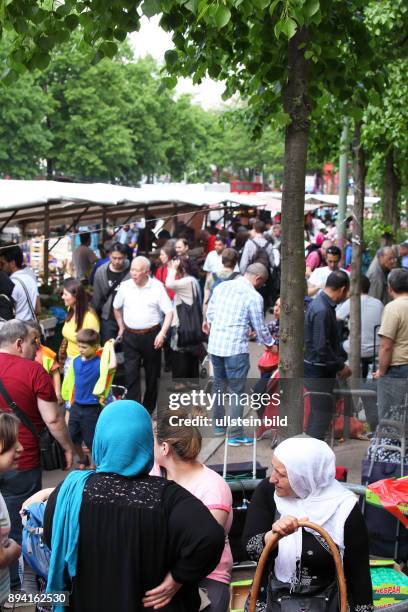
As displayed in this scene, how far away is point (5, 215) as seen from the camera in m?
14.5

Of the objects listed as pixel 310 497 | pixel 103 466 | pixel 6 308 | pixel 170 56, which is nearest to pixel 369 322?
pixel 6 308

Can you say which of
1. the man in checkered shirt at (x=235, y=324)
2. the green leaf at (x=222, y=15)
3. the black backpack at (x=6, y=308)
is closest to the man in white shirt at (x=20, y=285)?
the black backpack at (x=6, y=308)

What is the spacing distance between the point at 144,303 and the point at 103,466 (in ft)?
21.9

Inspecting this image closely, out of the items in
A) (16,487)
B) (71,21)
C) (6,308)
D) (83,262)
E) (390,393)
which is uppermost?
(71,21)

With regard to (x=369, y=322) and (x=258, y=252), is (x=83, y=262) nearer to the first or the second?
(x=258, y=252)

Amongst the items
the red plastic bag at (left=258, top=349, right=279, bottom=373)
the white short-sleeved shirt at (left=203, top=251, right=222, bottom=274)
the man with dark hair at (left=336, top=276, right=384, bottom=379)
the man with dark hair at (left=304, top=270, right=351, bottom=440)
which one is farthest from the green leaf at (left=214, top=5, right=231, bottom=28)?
the white short-sleeved shirt at (left=203, top=251, right=222, bottom=274)

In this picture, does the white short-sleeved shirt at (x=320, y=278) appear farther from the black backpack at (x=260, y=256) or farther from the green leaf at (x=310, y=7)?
the green leaf at (x=310, y=7)

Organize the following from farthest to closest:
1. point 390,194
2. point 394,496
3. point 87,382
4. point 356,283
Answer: point 390,194 < point 356,283 < point 87,382 < point 394,496

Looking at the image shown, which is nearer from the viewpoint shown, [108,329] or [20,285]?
[20,285]

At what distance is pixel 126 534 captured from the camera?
321 centimetres

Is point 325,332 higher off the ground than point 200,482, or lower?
higher

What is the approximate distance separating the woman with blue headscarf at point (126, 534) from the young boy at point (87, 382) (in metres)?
4.52

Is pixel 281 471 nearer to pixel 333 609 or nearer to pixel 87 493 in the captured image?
pixel 333 609

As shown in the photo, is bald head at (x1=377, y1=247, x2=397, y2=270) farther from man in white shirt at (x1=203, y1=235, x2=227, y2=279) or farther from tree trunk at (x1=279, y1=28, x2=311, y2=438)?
tree trunk at (x1=279, y1=28, x2=311, y2=438)
